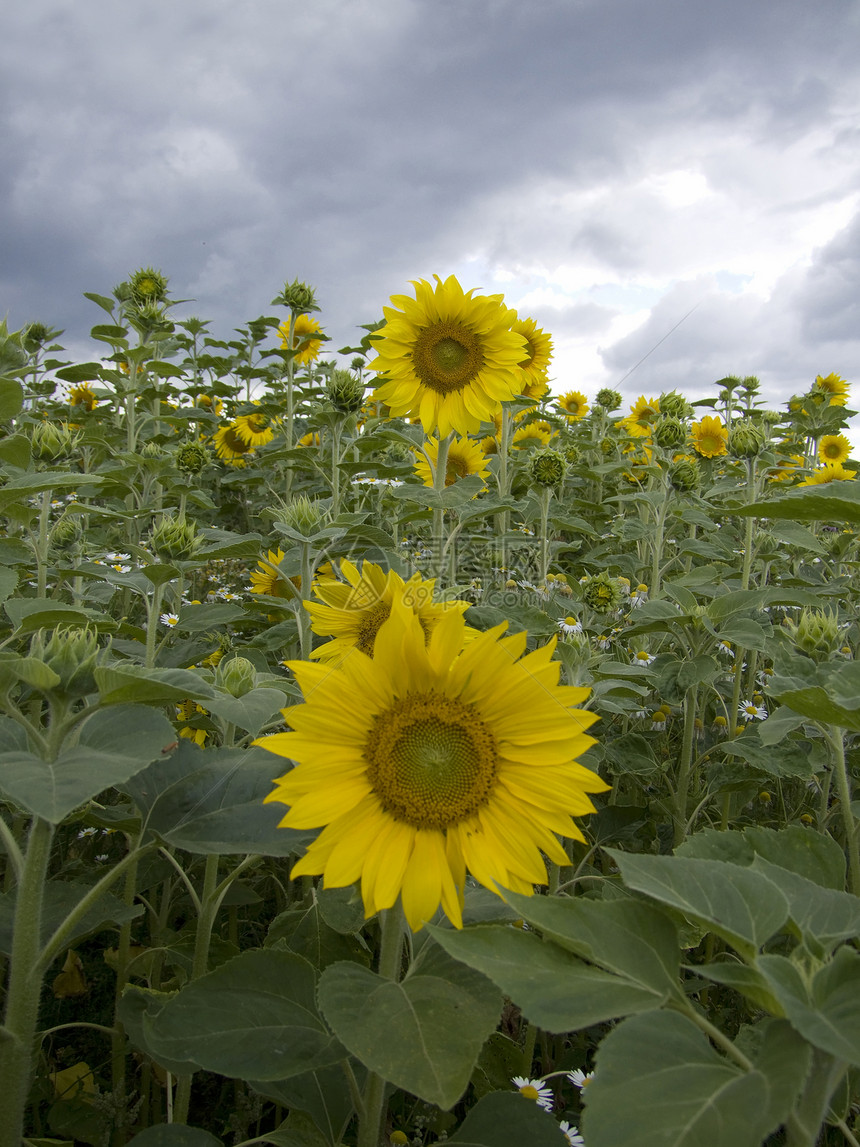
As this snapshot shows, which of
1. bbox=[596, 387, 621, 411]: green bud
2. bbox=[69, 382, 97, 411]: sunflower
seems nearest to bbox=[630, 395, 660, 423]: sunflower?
bbox=[596, 387, 621, 411]: green bud

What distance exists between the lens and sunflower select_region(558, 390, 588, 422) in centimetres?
912

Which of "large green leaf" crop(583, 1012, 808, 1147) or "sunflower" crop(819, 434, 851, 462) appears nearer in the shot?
"large green leaf" crop(583, 1012, 808, 1147)

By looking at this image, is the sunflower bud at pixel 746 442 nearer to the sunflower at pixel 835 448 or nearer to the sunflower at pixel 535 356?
the sunflower at pixel 535 356

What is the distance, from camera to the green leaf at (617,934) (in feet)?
2.55

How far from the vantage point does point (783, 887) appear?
90cm

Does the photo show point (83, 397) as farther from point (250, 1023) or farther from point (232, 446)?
point (250, 1023)

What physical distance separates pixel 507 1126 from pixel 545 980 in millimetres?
415

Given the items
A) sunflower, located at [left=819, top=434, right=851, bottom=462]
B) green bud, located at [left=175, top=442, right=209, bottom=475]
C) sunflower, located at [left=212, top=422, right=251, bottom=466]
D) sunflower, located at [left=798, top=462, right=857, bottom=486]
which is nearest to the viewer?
sunflower, located at [left=798, top=462, right=857, bottom=486]

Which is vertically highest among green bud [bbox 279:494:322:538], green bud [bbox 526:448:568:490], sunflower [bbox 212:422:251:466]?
sunflower [bbox 212:422:251:466]

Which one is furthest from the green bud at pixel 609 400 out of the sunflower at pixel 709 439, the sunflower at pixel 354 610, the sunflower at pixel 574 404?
the sunflower at pixel 354 610

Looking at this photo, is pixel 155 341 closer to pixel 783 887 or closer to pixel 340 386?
pixel 340 386

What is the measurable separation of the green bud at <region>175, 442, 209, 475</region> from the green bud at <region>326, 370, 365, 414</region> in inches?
74.8

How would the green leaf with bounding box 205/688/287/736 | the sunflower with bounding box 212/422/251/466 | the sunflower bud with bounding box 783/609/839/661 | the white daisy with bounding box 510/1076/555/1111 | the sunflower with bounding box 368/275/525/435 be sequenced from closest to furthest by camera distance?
the green leaf with bounding box 205/688/287/736 < the white daisy with bounding box 510/1076/555/1111 < the sunflower bud with bounding box 783/609/839/661 < the sunflower with bounding box 368/275/525/435 < the sunflower with bounding box 212/422/251/466

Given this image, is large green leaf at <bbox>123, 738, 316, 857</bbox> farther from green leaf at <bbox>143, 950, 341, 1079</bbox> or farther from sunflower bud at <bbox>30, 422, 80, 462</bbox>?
sunflower bud at <bbox>30, 422, 80, 462</bbox>
